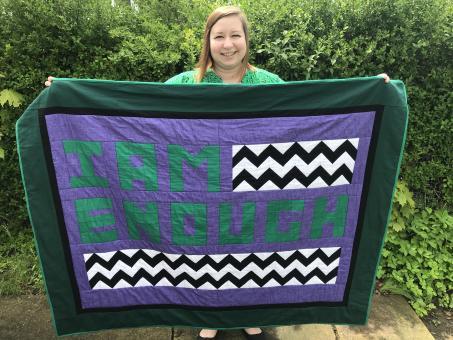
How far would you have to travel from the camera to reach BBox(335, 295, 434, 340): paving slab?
8.74 feet

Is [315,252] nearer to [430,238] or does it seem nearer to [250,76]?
[250,76]

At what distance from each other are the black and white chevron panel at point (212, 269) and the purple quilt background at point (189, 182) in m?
0.04

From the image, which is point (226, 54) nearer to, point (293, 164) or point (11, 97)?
point (293, 164)

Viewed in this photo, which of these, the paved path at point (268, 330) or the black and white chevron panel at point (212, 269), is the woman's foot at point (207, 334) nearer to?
the paved path at point (268, 330)

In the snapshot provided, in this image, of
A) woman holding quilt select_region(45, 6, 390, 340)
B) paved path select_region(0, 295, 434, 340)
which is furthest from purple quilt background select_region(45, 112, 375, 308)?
paved path select_region(0, 295, 434, 340)

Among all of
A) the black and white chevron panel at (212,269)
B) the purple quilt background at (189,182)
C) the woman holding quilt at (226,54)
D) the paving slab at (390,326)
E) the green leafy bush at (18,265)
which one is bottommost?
the paving slab at (390,326)

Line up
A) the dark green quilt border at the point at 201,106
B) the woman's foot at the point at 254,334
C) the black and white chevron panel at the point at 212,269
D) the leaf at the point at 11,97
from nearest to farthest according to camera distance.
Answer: the dark green quilt border at the point at 201,106 < the black and white chevron panel at the point at 212,269 < the woman's foot at the point at 254,334 < the leaf at the point at 11,97

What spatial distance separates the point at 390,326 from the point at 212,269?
1.36m

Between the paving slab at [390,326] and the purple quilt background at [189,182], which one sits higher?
the purple quilt background at [189,182]

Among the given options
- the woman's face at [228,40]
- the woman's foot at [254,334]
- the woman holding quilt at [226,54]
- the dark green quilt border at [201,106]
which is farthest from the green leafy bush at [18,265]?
the woman's face at [228,40]

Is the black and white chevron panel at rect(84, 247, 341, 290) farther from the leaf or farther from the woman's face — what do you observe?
the leaf

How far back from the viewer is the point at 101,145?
208 cm

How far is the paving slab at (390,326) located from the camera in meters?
2.66

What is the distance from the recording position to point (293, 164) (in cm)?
214
